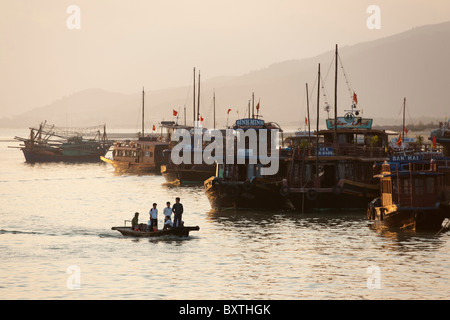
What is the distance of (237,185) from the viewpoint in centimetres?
6316

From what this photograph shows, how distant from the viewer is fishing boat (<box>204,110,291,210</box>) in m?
62.8

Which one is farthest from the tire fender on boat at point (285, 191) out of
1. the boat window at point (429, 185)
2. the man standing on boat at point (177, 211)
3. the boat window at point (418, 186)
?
the man standing on boat at point (177, 211)

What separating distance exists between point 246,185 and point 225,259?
2151cm

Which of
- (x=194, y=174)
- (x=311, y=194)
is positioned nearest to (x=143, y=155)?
(x=194, y=174)

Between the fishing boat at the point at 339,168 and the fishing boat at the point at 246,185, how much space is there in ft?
4.37

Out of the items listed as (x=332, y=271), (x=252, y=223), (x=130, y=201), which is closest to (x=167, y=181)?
(x=130, y=201)

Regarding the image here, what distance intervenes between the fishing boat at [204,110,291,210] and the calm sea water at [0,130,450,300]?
Result: 1.19m

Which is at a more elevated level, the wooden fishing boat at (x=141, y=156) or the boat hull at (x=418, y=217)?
the wooden fishing boat at (x=141, y=156)

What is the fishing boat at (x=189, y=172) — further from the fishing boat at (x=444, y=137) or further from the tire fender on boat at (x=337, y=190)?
the tire fender on boat at (x=337, y=190)

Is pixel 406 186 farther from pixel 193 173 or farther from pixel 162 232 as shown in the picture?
pixel 193 173

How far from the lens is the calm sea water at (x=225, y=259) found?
34.2 m

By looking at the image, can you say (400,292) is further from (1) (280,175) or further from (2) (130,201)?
(2) (130,201)

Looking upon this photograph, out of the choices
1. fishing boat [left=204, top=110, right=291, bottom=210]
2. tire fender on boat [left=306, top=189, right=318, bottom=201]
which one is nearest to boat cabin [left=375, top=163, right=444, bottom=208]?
tire fender on boat [left=306, top=189, right=318, bottom=201]

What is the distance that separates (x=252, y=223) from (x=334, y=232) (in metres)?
7.23
